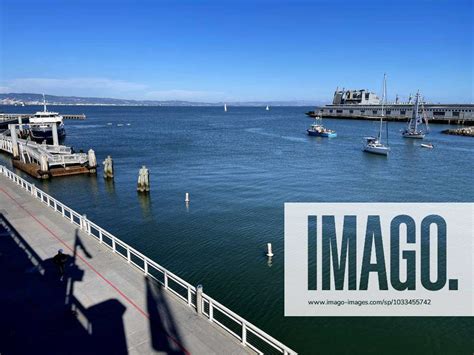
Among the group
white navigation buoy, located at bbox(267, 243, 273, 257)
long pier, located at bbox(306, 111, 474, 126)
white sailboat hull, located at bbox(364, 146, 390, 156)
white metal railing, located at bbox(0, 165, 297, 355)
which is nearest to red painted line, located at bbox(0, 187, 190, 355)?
white metal railing, located at bbox(0, 165, 297, 355)

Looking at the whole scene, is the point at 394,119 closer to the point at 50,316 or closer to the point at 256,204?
the point at 256,204

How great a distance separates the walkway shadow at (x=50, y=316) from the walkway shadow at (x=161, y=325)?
96 centimetres

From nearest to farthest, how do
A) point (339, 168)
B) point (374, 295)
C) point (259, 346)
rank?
1. point (259, 346)
2. point (374, 295)
3. point (339, 168)

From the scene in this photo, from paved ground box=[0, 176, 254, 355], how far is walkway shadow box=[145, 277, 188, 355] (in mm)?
20

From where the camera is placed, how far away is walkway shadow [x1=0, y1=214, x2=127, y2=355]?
10.6 meters

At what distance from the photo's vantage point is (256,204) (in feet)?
105

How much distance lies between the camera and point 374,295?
17.5 meters

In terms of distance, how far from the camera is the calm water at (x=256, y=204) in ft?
48.9

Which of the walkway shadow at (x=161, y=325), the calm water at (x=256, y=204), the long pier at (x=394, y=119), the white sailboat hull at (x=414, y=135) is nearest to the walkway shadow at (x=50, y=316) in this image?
the walkway shadow at (x=161, y=325)

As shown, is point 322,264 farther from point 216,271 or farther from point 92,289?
point 92,289

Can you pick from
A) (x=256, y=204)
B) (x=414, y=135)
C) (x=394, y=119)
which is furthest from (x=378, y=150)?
(x=394, y=119)

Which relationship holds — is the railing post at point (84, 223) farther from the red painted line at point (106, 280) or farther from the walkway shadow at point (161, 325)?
the walkway shadow at point (161, 325)

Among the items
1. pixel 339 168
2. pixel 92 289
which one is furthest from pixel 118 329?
pixel 339 168

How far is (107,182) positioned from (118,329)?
3255cm
